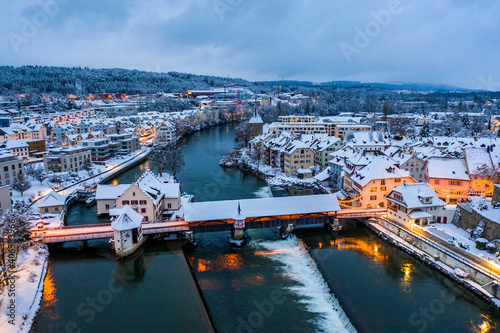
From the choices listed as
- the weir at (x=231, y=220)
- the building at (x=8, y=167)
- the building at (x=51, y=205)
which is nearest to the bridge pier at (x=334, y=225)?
the weir at (x=231, y=220)

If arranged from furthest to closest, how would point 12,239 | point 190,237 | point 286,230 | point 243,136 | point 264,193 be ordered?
point 243,136, point 264,193, point 286,230, point 190,237, point 12,239

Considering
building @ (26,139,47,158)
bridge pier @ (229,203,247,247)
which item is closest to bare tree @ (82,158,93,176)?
building @ (26,139,47,158)

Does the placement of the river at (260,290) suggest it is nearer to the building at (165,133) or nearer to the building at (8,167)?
the building at (8,167)

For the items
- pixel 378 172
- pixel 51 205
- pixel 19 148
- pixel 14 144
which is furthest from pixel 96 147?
pixel 378 172

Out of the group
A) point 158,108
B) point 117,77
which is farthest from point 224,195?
point 117,77

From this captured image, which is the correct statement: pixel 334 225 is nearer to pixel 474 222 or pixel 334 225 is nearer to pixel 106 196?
pixel 474 222

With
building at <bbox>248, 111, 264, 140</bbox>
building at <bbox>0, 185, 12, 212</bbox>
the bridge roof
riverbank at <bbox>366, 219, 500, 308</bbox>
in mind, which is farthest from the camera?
building at <bbox>248, 111, 264, 140</bbox>

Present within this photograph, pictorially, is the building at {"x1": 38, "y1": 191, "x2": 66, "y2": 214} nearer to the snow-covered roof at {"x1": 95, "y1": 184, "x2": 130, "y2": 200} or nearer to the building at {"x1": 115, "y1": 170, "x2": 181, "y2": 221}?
the snow-covered roof at {"x1": 95, "y1": 184, "x2": 130, "y2": 200}
